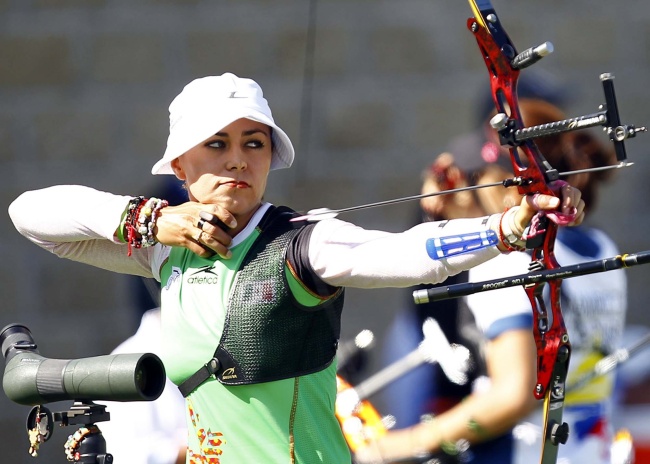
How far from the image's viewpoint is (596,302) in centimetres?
344

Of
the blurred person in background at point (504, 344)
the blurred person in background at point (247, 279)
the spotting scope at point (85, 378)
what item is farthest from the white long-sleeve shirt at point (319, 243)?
the blurred person in background at point (504, 344)

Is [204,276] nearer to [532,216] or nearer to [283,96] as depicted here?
[532,216]

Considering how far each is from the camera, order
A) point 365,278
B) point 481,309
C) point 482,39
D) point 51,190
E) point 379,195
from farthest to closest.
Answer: point 379,195 < point 481,309 < point 51,190 < point 482,39 < point 365,278

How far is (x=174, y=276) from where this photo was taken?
229cm

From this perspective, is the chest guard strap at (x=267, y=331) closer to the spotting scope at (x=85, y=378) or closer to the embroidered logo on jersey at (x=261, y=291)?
the embroidered logo on jersey at (x=261, y=291)

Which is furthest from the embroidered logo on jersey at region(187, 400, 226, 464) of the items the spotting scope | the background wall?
the background wall

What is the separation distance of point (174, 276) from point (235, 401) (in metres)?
0.29

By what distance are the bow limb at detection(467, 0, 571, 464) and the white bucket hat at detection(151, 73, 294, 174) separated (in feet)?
1.33

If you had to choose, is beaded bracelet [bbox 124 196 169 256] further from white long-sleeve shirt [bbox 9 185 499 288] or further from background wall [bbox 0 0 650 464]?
background wall [bbox 0 0 650 464]

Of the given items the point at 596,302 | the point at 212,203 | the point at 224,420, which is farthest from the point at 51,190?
the point at 596,302

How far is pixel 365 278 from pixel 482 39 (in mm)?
480

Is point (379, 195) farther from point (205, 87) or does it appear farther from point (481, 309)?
point (205, 87)

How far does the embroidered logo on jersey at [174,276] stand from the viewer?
89.8 inches

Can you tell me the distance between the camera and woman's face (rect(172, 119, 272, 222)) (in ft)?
7.28
